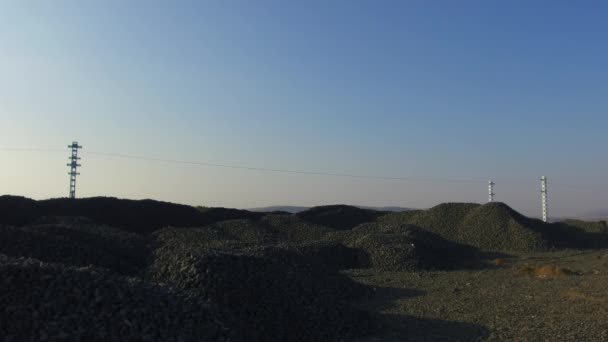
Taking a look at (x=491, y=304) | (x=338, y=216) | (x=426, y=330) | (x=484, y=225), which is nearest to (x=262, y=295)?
(x=426, y=330)

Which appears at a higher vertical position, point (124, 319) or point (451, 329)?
point (124, 319)

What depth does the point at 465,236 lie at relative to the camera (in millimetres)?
26797

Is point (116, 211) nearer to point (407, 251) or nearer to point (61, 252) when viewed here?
point (407, 251)

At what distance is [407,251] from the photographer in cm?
1872

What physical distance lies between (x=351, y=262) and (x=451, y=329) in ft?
33.1

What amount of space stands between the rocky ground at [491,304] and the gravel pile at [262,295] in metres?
0.74

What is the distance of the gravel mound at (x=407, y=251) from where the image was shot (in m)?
18.2

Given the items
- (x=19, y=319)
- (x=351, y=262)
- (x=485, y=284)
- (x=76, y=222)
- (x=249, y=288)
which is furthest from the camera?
(x=76, y=222)

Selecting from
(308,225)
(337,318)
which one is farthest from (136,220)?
(337,318)

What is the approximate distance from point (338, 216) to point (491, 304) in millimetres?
23997

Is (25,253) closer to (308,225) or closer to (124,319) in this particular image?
(124,319)

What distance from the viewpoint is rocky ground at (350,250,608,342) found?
8711mm

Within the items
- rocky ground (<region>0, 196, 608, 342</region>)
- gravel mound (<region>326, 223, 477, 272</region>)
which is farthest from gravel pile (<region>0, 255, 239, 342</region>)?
gravel mound (<region>326, 223, 477, 272</region>)

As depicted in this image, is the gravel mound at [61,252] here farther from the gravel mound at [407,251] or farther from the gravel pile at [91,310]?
the gravel mound at [407,251]
